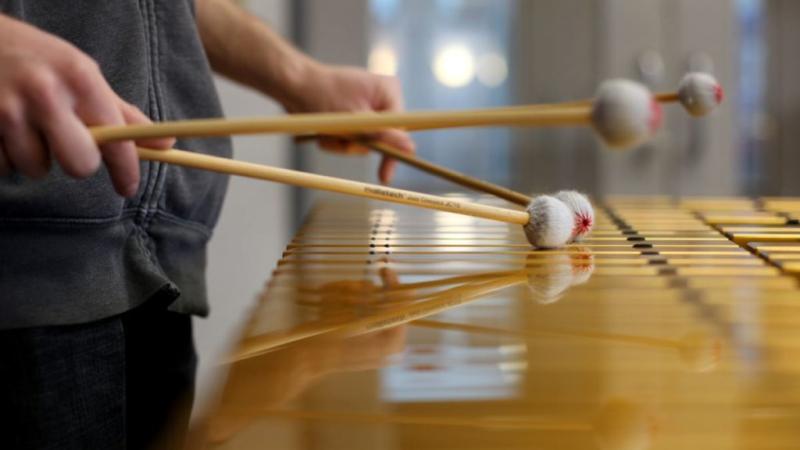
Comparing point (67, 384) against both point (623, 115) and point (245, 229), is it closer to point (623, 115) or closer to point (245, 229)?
point (623, 115)

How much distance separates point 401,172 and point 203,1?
1.58 metres

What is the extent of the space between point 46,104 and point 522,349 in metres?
0.39

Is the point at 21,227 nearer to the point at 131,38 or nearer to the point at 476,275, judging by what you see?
the point at 131,38

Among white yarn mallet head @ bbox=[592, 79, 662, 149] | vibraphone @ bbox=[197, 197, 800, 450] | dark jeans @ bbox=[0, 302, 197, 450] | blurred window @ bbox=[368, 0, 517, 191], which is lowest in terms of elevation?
dark jeans @ bbox=[0, 302, 197, 450]

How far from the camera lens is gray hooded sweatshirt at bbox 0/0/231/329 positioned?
987 millimetres

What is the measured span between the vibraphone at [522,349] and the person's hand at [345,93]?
0.51 metres

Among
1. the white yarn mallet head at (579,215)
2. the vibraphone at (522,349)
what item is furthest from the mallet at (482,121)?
the white yarn mallet head at (579,215)

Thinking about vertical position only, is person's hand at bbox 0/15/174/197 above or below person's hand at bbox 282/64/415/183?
below

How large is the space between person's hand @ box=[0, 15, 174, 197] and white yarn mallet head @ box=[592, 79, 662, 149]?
1.20 ft

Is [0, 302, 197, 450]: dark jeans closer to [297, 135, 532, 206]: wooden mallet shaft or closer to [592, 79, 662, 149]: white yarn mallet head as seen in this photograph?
[297, 135, 532, 206]: wooden mallet shaft

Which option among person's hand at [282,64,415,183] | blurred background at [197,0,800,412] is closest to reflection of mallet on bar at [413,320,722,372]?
person's hand at [282,64,415,183]

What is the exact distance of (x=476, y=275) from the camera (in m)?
0.90

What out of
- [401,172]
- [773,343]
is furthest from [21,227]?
[401,172]

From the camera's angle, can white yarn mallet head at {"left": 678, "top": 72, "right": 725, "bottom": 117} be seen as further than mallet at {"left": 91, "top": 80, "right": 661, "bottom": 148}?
Yes
